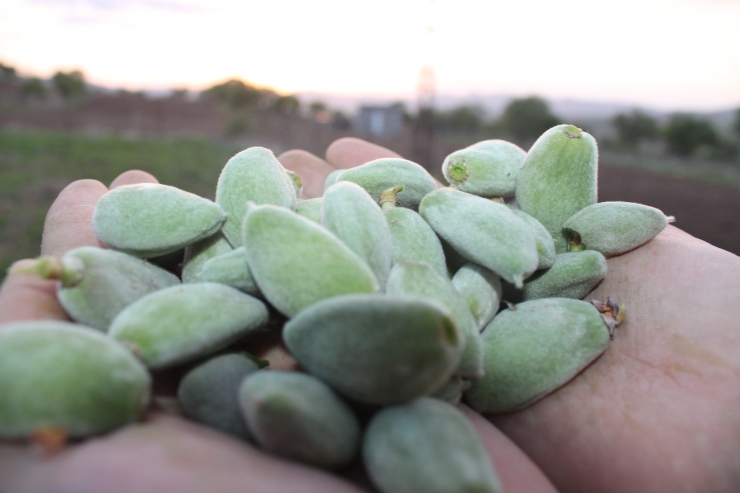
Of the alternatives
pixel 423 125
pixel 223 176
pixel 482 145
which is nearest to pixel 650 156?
pixel 423 125

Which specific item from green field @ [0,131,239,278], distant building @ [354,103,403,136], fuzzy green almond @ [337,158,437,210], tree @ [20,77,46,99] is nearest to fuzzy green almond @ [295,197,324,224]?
fuzzy green almond @ [337,158,437,210]

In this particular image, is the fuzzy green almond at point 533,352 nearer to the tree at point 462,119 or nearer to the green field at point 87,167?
the green field at point 87,167

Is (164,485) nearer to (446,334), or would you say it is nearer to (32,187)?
(446,334)

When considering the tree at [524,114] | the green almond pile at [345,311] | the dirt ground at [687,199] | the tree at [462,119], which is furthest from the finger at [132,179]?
the tree at [462,119]

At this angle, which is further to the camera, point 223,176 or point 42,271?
point 223,176

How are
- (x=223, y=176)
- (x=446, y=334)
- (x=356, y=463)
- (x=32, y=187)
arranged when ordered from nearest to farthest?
(x=446, y=334)
(x=356, y=463)
(x=223, y=176)
(x=32, y=187)

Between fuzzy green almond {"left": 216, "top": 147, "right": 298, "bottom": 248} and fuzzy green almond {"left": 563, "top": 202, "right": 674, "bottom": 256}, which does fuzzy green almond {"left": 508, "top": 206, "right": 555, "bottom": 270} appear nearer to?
fuzzy green almond {"left": 563, "top": 202, "right": 674, "bottom": 256}

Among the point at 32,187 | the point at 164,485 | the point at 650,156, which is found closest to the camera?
the point at 164,485
